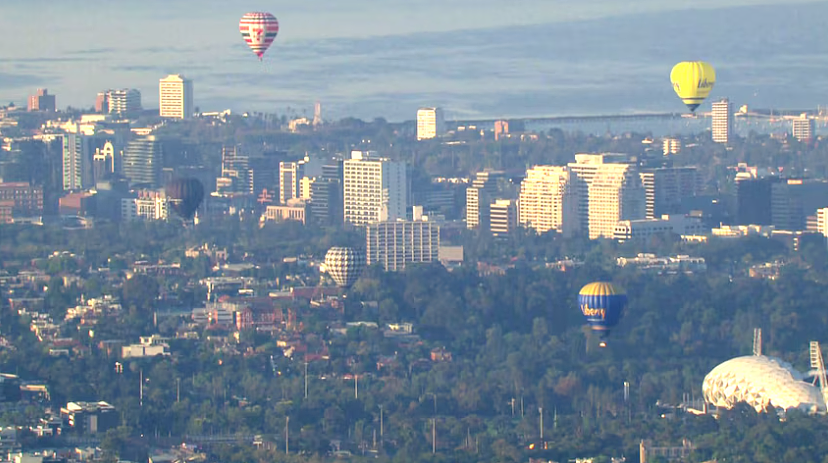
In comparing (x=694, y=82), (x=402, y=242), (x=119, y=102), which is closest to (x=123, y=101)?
(x=119, y=102)

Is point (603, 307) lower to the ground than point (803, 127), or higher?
lower

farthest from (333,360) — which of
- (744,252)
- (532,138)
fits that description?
(532,138)

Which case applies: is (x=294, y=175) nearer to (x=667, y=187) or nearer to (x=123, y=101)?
(x=667, y=187)

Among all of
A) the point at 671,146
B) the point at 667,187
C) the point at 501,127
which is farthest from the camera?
the point at 501,127

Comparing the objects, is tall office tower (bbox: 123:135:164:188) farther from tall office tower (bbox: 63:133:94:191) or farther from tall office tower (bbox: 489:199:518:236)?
tall office tower (bbox: 489:199:518:236)

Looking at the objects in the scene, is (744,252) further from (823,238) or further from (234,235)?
(234,235)
